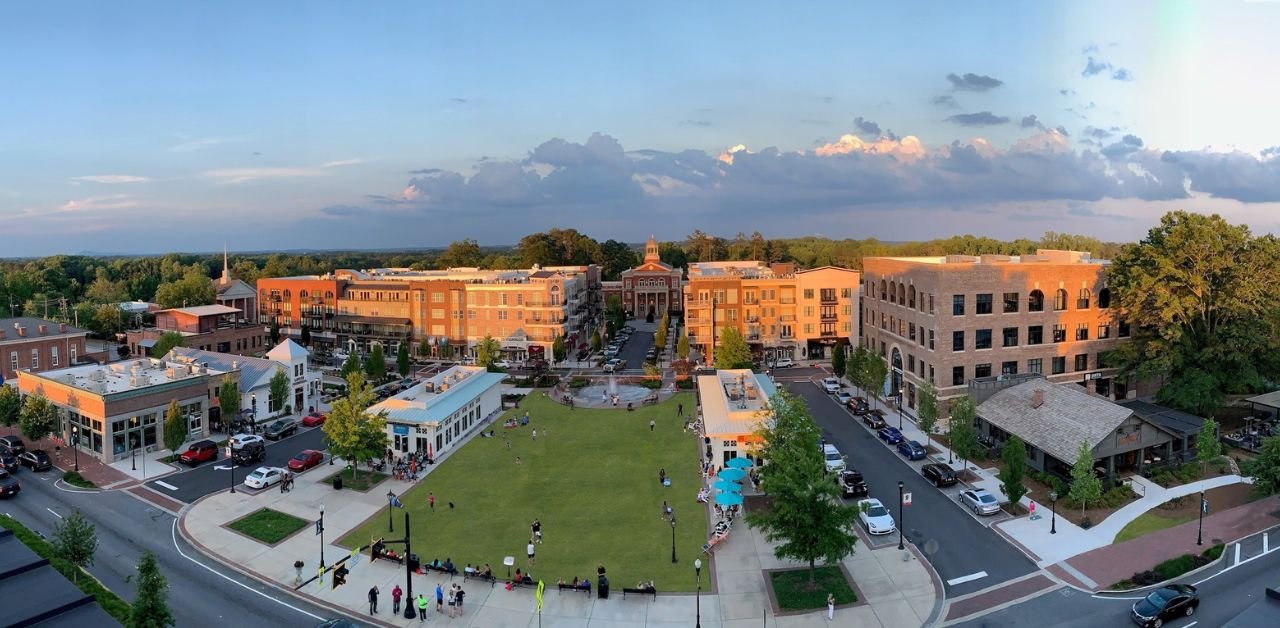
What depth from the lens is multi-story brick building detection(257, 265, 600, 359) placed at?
9369cm

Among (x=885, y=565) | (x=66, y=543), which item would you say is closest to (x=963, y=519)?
(x=885, y=565)

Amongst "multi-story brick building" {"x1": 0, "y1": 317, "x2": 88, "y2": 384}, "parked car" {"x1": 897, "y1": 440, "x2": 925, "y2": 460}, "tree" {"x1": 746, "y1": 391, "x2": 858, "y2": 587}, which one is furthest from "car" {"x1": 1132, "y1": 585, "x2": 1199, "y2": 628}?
"multi-story brick building" {"x1": 0, "y1": 317, "x2": 88, "y2": 384}

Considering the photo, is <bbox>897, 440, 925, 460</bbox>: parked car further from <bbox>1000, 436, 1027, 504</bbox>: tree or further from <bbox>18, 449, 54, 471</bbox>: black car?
<bbox>18, 449, 54, 471</bbox>: black car

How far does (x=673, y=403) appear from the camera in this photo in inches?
2714

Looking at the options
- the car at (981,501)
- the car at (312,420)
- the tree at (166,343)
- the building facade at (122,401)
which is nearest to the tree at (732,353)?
the car at (981,501)

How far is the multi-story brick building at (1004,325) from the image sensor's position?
190 feet

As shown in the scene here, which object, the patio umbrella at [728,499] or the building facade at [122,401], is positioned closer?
the patio umbrella at [728,499]

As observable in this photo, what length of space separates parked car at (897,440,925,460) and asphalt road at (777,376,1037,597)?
54 centimetres

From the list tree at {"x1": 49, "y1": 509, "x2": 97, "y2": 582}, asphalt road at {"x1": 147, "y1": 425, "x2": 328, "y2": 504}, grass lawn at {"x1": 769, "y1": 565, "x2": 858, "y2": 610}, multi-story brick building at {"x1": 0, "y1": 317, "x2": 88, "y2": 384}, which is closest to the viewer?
grass lawn at {"x1": 769, "y1": 565, "x2": 858, "y2": 610}

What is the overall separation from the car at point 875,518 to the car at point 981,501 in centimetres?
475

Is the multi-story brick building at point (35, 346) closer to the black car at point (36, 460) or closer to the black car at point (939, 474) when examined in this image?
the black car at point (36, 460)

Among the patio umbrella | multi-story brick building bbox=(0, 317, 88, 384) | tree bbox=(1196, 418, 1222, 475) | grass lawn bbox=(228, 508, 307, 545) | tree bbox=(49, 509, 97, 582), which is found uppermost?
multi-story brick building bbox=(0, 317, 88, 384)

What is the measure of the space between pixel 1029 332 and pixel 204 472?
61.9 m

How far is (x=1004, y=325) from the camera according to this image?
59219 mm
